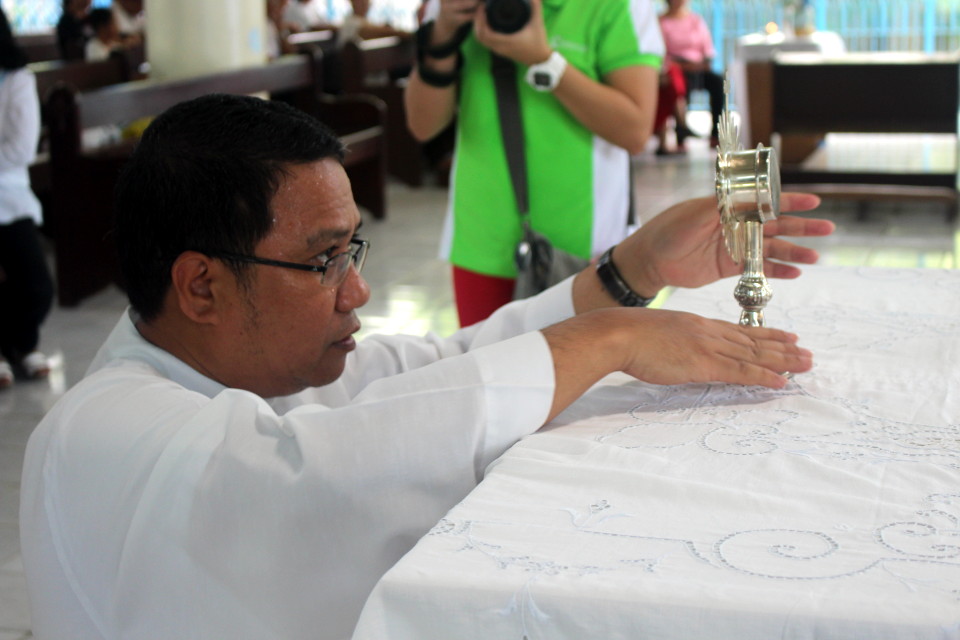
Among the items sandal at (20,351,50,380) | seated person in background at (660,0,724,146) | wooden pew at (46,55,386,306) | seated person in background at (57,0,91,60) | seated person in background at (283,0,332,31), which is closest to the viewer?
sandal at (20,351,50,380)

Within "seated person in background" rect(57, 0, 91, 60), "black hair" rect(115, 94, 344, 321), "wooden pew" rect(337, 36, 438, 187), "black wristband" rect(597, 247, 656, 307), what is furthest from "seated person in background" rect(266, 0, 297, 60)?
"black hair" rect(115, 94, 344, 321)

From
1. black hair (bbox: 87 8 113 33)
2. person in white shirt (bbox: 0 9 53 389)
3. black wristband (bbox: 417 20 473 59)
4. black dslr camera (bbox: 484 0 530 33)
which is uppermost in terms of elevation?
black hair (bbox: 87 8 113 33)

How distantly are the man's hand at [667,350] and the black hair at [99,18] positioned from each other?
7.05 metres

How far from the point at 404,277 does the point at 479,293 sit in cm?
310

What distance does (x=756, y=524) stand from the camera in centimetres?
95

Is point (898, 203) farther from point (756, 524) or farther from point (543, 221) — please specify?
point (756, 524)

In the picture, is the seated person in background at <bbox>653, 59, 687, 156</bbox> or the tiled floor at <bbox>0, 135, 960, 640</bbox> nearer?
the tiled floor at <bbox>0, 135, 960, 640</bbox>

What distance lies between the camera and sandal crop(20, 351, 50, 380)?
13.2ft

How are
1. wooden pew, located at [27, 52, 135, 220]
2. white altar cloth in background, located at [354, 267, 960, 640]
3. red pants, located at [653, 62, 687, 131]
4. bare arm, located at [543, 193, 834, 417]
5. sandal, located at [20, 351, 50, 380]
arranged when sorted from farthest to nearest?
red pants, located at [653, 62, 687, 131] → wooden pew, located at [27, 52, 135, 220] → sandal, located at [20, 351, 50, 380] → bare arm, located at [543, 193, 834, 417] → white altar cloth in background, located at [354, 267, 960, 640]

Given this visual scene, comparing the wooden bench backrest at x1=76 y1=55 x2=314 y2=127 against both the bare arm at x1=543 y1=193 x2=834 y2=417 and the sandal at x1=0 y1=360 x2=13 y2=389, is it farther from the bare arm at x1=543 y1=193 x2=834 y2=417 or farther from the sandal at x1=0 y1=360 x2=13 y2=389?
the bare arm at x1=543 y1=193 x2=834 y2=417

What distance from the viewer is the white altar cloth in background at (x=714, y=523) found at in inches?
31.9

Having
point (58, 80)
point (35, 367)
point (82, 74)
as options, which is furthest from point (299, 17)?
point (35, 367)

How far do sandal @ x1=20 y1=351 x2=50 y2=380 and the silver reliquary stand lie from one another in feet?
10.4

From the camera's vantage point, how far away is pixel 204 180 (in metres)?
1.22
